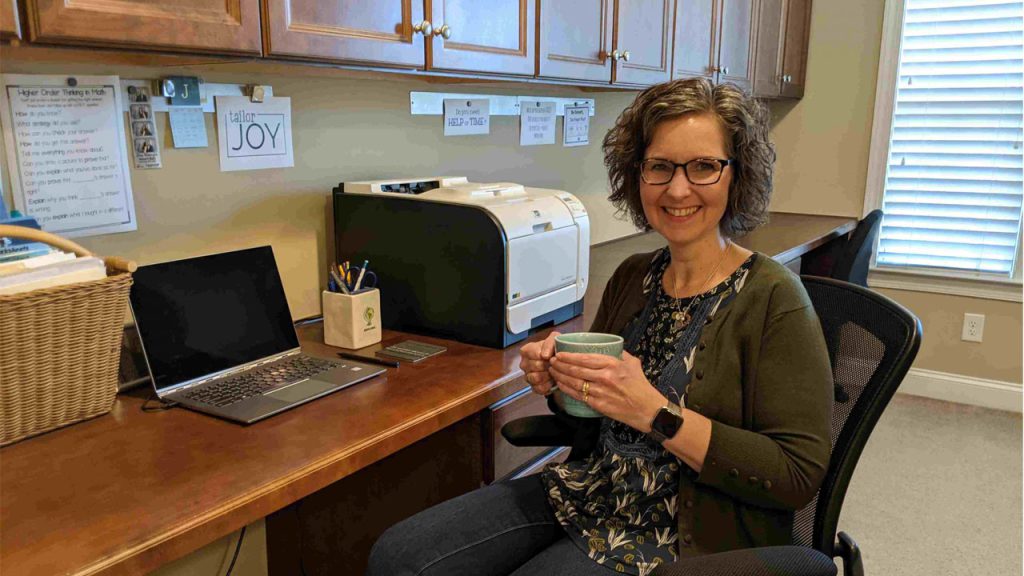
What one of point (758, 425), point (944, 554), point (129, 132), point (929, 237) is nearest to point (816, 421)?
point (758, 425)

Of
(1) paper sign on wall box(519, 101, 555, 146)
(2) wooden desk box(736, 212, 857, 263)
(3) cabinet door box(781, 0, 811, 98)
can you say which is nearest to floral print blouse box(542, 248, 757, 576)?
(1) paper sign on wall box(519, 101, 555, 146)

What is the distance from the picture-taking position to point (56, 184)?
1.29 meters

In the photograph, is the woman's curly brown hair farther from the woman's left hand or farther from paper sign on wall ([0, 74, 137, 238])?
paper sign on wall ([0, 74, 137, 238])

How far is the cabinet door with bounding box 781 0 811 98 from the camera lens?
10.7 ft

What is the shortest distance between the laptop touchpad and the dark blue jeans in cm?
27

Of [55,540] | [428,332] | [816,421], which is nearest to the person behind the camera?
[55,540]

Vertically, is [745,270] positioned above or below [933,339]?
above

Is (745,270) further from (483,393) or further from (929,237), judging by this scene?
(929,237)

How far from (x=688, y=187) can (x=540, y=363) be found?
38cm

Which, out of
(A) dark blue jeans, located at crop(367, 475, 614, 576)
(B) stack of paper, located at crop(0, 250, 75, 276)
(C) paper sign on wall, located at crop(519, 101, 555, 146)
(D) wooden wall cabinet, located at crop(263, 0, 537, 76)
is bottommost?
(A) dark blue jeans, located at crop(367, 475, 614, 576)

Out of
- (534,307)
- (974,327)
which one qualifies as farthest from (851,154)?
(534,307)

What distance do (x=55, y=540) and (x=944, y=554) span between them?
2.39 metres

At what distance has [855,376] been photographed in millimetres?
1195

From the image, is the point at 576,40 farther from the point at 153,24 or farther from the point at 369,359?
the point at 153,24
